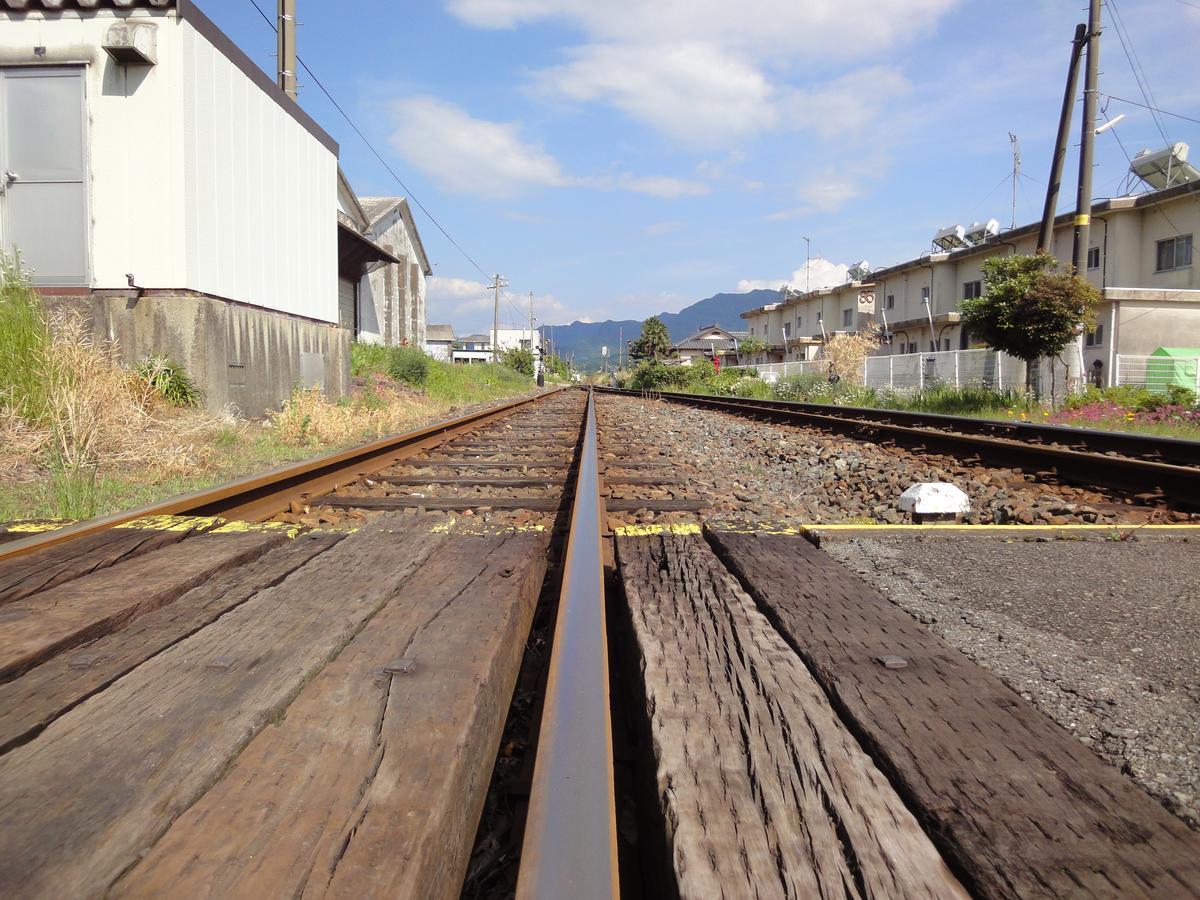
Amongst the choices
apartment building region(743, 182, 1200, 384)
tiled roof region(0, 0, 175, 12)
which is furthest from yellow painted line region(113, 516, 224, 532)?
apartment building region(743, 182, 1200, 384)

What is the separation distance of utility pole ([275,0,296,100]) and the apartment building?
15833mm

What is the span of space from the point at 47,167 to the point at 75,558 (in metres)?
8.88

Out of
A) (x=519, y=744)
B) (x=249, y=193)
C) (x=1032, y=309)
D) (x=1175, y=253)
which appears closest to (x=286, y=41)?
(x=249, y=193)

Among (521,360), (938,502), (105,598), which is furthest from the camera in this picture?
(521,360)

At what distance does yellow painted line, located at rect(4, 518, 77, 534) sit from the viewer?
2938 mm

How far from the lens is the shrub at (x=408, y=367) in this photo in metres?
20.9

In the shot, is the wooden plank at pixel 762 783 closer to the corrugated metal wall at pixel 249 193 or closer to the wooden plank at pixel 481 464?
the wooden plank at pixel 481 464

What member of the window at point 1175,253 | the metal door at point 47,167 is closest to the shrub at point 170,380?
the metal door at point 47,167

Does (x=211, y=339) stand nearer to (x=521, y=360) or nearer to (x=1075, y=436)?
(x=1075, y=436)

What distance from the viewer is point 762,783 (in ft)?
3.83

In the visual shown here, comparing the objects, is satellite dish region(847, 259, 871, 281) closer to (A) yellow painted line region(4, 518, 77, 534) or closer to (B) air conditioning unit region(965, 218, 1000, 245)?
(B) air conditioning unit region(965, 218, 1000, 245)

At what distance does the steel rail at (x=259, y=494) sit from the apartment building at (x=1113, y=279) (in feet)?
50.3

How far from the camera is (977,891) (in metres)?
0.94

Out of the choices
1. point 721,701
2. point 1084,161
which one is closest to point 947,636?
point 721,701
